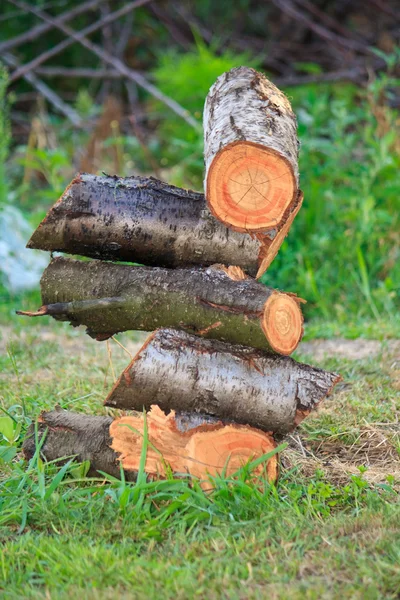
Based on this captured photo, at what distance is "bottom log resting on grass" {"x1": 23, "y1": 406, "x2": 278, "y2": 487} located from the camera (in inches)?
89.4

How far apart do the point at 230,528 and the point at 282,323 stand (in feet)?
2.24

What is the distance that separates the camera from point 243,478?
2.18 metres

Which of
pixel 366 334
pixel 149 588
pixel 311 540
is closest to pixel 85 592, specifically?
pixel 149 588

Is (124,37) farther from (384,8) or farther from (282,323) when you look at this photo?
(282,323)

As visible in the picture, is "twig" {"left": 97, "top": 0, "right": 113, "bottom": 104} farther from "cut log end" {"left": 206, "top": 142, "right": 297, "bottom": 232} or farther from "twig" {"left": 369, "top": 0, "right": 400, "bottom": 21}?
"cut log end" {"left": 206, "top": 142, "right": 297, "bottom": 232}

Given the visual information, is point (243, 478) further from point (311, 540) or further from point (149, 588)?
point (149, 588)

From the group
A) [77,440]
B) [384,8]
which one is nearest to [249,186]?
[77,440]

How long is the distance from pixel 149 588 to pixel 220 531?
1.03ft

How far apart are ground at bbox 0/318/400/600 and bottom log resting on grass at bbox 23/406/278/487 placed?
0.28ft

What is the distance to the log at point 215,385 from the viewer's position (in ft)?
7.58

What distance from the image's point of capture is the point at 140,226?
2.46 metres

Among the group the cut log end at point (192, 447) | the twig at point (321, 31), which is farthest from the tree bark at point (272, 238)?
the twig at point (321, 31)

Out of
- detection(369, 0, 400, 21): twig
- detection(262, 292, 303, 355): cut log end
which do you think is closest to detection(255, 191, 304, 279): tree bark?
detection(262, 292, 303, 355): cut log end

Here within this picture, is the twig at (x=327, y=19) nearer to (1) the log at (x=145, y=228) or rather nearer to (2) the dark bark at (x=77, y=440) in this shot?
(1) the log at (x=145, y=228)
